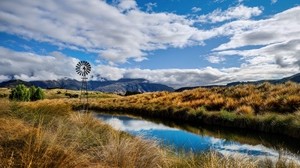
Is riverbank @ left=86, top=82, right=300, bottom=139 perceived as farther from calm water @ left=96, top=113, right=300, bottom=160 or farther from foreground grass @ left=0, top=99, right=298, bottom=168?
foreground grass @ left=0, top=99, right=298, bottom=168

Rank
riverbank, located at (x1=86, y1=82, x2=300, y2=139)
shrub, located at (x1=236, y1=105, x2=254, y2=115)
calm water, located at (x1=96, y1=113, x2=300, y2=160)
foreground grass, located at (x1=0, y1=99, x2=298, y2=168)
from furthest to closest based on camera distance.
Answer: shrub, located at (x1=236, y1=105, x2=254, y2=115)
riverbank, located at (x1=86, y1=82, x2=300, y2=139)
calm water, located at (x1=96, y1=113, x2=300, y2=160)
foreground grass, located at (x1=0, y1=99, x2=298, y2=168)

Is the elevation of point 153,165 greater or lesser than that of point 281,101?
lesser

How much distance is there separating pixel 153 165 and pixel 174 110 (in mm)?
23456

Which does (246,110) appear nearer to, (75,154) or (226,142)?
(226,142)

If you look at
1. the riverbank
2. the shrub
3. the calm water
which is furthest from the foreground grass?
the shrub

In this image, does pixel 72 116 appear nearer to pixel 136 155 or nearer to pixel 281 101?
pixel 136 155

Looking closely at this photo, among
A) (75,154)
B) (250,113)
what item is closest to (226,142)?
(250,113)

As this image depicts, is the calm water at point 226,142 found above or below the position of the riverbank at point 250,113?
below

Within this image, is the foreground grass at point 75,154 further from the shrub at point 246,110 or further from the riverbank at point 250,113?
the shrub at point 246,110

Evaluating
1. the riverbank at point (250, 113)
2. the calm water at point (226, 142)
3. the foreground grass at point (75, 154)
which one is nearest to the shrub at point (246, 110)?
the riverbank at point (250, 113)

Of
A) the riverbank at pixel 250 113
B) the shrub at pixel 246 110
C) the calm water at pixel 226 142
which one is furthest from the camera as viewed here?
the shrub at pixel 246 110

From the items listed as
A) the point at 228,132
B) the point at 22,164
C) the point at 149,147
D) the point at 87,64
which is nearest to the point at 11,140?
the point at 22,164

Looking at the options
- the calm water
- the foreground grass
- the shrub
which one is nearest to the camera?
the foreground grass

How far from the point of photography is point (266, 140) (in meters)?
16.8
